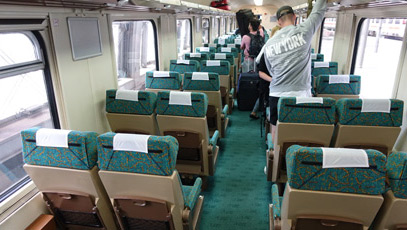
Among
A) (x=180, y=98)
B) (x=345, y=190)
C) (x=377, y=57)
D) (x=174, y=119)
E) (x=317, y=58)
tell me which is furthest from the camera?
(x=377, y=57)

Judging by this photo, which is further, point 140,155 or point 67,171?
point 67,171

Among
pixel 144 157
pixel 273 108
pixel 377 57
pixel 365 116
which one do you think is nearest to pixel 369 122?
pixel 365 116

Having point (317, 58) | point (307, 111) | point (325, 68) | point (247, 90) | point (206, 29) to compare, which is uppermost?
point (206, 29)

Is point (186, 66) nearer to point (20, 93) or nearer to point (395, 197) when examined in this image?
point (20, 93)

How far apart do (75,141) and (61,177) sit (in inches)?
13.2

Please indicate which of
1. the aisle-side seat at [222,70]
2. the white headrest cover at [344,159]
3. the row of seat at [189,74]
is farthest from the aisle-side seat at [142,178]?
the aisle-side seat at [222,70]

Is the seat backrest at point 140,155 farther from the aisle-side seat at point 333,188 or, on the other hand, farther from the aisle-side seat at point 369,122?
the aisle-side seat at point 369,122

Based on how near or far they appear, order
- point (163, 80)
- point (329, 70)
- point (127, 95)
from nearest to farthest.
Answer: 1. point (127, 95)
2. point (163, 80)
3. point (329, 70)

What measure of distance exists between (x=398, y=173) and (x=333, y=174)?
0.34 metres

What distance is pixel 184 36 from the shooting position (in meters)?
9.59

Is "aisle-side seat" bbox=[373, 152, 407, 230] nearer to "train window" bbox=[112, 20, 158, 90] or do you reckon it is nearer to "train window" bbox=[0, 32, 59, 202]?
"train window" bbox=[0, 32, 59, 202]

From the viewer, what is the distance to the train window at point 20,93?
2.29 m

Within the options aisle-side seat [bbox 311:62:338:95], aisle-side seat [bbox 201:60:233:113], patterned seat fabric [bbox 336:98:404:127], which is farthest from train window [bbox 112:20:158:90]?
patterned seat fabric [bbox 336:98:404:127]

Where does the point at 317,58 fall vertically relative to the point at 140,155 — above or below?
above
